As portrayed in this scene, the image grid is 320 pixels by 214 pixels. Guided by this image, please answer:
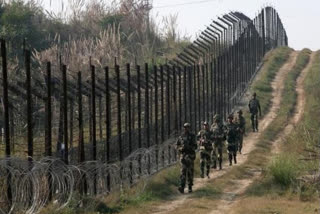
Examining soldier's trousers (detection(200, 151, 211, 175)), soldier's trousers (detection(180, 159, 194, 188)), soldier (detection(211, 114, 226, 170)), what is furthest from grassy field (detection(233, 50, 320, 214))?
soldier (detection(211, 114, 226, 170))

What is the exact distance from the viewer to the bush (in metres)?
16.4

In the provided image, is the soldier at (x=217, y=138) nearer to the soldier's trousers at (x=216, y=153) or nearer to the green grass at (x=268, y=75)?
the soldier's trousers at (x=216, y=153)

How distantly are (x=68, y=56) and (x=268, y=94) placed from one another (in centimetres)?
1060

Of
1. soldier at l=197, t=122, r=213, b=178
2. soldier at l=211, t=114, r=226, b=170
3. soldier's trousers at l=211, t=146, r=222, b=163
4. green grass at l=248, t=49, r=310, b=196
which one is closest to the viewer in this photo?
green grass at l=248, t=49, r=310, b=196

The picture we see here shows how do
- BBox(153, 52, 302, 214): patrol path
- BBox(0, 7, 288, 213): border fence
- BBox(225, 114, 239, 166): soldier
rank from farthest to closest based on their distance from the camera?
BBox(225, 114, 239, 166): soldier < BBox(153, 52, 302, 214): patrol path < BBox(0, 7, 288, 213): border fence

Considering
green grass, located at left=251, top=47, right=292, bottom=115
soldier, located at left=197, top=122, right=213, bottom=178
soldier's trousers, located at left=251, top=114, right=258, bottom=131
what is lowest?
soldier, located at left=197, top=122, right=213, bottom=178

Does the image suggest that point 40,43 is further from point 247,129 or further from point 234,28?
point 247,129

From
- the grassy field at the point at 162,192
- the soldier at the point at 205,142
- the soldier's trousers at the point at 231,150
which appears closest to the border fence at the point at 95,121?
the grassy field at the point at 162,192

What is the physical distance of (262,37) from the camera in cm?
4594

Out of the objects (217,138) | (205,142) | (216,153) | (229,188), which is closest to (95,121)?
(205,142)

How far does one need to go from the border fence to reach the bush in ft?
10.2

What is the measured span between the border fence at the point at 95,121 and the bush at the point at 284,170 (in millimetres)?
3114

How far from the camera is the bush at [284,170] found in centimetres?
1638

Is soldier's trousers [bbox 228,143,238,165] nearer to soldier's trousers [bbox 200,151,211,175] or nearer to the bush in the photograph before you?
soldier's trousers [bbox 200,151,211,175]
